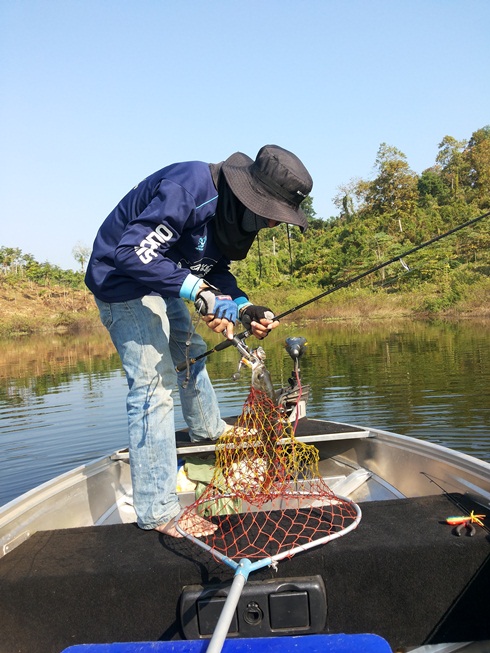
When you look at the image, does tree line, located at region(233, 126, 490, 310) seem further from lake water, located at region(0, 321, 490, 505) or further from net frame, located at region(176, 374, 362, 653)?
net frame, located at region(176, 374, 362, 653)

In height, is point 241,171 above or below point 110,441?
above

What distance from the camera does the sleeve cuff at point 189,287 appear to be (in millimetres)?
2336

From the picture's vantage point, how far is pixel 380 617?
185cm

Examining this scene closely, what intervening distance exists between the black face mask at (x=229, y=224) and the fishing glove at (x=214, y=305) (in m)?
0.33

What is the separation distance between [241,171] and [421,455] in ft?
5.61

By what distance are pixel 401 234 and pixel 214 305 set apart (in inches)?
1730

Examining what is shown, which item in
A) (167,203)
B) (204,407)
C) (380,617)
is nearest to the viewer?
(380,617)

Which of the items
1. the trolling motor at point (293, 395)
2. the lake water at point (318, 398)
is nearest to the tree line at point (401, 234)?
the lake water at point (318, 398)

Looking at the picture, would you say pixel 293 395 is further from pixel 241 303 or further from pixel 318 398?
pixel 318 398

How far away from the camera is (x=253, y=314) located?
287 cm

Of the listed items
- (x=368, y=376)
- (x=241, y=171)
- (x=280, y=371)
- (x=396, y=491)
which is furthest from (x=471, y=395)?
(x=241, y=171)

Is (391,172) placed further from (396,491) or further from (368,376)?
(396,491)

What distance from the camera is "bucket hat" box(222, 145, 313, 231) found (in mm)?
2355

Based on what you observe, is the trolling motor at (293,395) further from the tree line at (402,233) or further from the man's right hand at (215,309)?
the tree line at (402,233)
